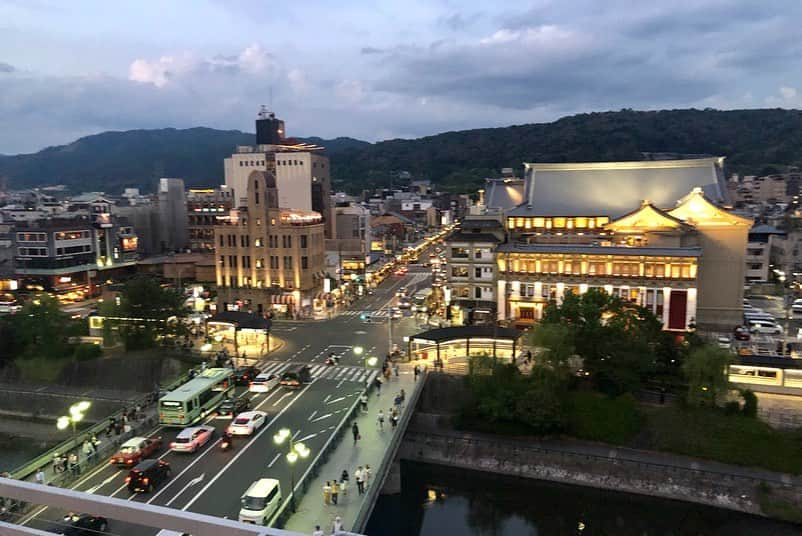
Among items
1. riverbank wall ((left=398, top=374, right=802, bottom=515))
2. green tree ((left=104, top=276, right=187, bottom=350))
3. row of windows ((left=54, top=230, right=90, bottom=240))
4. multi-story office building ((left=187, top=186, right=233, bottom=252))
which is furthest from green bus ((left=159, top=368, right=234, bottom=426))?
multi-story office building ((left=187, top=186, right=233, bottom=252))

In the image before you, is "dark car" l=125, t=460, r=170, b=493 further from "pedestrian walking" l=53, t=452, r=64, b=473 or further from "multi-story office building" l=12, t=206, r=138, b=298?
"multi-story office building" l=12, t=206, r=138, b=298

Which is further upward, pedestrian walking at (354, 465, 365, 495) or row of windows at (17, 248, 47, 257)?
row of windows at (17, 248, 47, 257)

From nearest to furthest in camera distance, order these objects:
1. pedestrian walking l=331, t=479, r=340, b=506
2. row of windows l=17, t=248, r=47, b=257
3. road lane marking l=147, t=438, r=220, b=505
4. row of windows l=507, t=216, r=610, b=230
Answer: pedestrian walking l=331, t=479, r=340, b=506 < road lane marking l=147, t=438, r=220, b=505 < row of windows l=507, t=216, r=610, b=230 < row of windows l=17, t=248, r=47, b=257

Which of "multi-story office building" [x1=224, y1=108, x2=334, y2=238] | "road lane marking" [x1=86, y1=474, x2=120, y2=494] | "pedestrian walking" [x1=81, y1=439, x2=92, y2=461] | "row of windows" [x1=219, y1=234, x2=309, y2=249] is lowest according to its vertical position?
"pedestrian walking" [x1=81, y1=439, x2=92, y2=461]

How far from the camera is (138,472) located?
82.5 ft

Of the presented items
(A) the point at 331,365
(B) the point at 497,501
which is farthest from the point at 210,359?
(B) the point at 497,501

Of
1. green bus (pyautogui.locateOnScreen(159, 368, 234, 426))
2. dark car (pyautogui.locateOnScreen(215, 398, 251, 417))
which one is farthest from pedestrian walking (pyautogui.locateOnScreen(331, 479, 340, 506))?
green bus (pyautogui.locateOnScreen(159, 368, 234, 426))

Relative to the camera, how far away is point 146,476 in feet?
82.6

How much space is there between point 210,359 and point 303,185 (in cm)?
5570

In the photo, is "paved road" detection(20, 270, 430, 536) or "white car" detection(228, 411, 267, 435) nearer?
"paved road" detection(20, 270, 430, 536)

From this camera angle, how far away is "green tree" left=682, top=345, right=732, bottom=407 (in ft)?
115

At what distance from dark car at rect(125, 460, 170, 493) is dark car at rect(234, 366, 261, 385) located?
14304 mm

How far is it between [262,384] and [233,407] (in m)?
4.07

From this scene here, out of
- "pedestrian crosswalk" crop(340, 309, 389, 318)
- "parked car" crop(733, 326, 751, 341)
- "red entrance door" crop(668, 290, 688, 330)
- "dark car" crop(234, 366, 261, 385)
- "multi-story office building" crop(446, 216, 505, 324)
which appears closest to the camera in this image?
"dark car" crop(234, 366, 261, 385)
